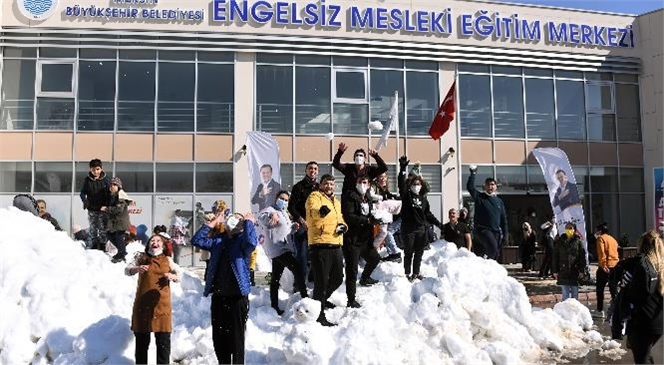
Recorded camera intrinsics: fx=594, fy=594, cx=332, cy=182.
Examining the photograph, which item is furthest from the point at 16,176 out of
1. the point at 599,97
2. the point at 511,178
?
the point at 599,97

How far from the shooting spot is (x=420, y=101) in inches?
840

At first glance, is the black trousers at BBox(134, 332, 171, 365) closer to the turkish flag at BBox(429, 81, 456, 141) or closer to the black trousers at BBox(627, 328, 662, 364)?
the black trousers at BBox(627, 328, 662, 364)

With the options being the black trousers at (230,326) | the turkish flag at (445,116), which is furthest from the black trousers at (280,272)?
the turkish flag at (445,116)

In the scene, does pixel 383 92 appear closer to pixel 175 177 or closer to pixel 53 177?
pixel 175 177

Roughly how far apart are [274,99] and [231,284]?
49.2 feet

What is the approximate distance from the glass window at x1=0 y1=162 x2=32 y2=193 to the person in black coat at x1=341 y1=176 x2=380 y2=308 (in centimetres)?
1464

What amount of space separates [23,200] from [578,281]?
9725mm

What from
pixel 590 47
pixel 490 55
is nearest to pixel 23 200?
pixel 490 55

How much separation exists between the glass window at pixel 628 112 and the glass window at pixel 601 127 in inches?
11.5

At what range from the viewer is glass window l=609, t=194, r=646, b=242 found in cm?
2311

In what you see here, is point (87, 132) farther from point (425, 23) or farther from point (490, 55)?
point (490, 55)

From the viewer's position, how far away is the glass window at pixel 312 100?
66.1 ft

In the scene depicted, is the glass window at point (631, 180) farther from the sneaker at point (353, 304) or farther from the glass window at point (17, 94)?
the glass window at point (17, 94)

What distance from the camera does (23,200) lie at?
1009 centimetres
